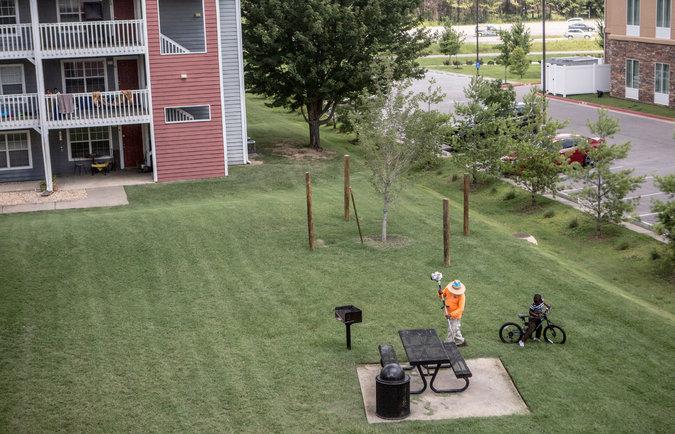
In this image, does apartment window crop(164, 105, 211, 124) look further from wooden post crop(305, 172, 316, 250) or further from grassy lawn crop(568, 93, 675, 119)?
grassy lawn crop(568, 93, 675, 119)

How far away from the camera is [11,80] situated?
3500 cm

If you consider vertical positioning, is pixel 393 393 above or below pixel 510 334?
above

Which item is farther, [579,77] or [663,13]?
[579,77]

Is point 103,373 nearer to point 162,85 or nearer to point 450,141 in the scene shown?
point 162,85

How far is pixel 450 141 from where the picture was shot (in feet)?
125

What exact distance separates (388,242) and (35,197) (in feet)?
43.5

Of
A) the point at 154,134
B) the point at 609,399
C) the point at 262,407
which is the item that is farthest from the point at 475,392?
the point at 154,134

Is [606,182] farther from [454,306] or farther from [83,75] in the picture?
[83,75]

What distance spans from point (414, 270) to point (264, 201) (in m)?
8.52

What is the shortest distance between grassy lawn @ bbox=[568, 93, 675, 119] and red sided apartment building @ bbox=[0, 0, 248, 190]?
26370mm

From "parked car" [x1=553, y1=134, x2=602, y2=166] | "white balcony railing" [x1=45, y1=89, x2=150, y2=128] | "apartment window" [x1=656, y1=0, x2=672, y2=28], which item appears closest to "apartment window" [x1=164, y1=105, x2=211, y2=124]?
"white balcony railing" [x1=45, y1=89, x2=150, y2=128]

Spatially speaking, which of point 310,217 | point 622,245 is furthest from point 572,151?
point 310,217

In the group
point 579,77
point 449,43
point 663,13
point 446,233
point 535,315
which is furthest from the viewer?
point 449,43

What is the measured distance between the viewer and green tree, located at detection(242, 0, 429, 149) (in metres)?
37.7
